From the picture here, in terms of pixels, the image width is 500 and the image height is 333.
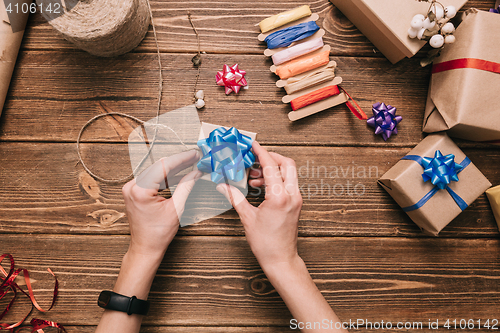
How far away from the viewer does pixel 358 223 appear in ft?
3.01

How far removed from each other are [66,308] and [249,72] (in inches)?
38.5

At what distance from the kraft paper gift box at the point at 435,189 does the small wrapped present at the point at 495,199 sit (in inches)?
3.7

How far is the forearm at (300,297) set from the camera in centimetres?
70

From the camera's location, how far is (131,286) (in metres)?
0.73

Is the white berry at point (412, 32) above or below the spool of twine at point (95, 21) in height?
below

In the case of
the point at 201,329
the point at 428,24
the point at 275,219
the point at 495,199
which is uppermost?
the point at 428,24

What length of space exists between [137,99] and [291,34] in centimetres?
55

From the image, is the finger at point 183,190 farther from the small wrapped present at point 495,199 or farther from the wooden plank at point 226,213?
the small wrapped present at point 495,199

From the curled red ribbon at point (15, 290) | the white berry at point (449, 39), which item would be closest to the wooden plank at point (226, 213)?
the curled red ribbon at point (15, 290)

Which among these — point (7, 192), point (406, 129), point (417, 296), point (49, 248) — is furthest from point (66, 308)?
point (406, 129)

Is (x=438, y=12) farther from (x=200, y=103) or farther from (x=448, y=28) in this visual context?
(x=200, y=103)

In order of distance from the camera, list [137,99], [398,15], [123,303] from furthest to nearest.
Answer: [137,99], [398,15], [123,303]

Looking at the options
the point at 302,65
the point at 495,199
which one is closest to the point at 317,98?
the point at 302,65

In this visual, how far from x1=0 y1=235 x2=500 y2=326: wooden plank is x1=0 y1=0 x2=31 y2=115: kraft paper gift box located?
51 cm
